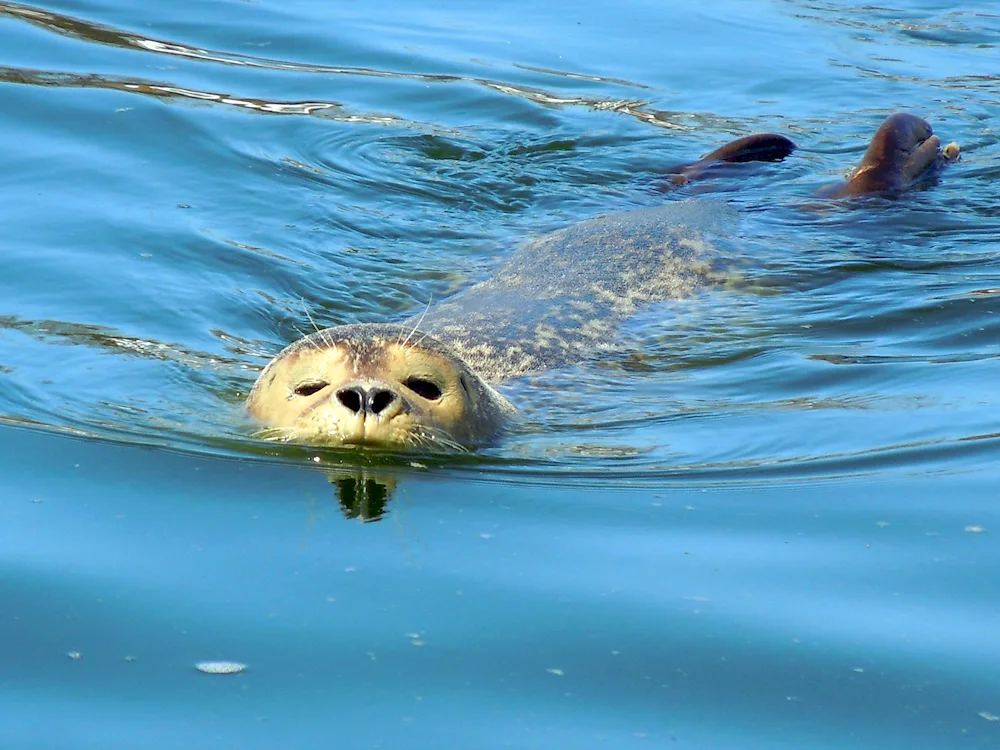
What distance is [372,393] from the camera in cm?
499

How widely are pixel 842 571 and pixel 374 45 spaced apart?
10345mm

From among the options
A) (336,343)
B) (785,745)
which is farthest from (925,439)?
(785,745)

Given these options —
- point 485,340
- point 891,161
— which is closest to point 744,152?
point 891,161

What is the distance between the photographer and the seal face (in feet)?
16.5

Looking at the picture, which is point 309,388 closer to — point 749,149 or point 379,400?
point 379,400

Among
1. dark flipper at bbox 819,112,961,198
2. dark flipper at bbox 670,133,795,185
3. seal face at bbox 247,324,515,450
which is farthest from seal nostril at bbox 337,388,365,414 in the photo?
dark flipper at bbox 670,133,795,185

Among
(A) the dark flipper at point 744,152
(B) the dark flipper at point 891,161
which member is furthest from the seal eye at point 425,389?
(A) the dark flipper at point 744,152

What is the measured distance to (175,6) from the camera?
14.7 metres

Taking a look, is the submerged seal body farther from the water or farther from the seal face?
the water

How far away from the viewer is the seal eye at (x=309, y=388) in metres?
5.29

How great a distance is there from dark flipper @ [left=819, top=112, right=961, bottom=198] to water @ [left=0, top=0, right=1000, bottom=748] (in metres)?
0.25

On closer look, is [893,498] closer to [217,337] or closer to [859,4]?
[217,337]

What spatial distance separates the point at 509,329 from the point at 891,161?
356 centimetres

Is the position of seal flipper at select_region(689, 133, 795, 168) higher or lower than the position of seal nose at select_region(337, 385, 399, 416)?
higher
